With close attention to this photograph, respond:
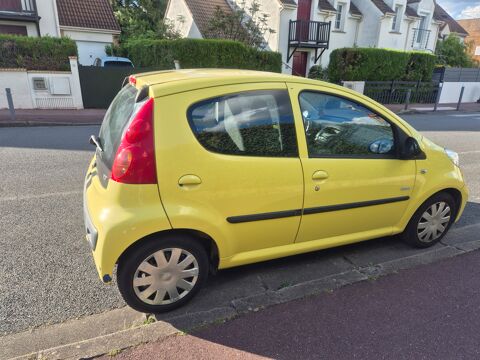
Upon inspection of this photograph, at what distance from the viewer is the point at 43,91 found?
12.8 meters

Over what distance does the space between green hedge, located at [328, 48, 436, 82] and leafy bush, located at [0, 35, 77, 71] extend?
1299 centimetres

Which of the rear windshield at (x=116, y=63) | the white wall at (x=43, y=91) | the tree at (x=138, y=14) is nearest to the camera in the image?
the white wall at (x=43, y=91)

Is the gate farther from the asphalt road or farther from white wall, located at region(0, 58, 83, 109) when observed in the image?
the asphalt road

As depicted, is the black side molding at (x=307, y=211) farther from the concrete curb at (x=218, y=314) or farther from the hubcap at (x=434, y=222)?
the concrete curb at (x=218, y=314)

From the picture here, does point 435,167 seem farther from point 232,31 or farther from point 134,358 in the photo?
point 232,31

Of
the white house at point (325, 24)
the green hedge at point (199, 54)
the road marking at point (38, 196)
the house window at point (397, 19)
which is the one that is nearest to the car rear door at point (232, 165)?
the road marking at point (38, 196)

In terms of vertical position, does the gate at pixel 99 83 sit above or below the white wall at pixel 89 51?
below

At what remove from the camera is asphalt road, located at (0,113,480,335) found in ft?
8.76

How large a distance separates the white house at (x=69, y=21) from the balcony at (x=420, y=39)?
21.9 meters

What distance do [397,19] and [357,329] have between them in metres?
28.2

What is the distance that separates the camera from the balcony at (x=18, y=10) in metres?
16.9

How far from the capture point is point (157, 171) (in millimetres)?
2262

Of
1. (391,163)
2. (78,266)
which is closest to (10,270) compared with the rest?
(78,266)

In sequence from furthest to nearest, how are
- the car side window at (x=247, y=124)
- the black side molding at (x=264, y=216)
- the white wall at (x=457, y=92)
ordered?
1. the white wall at (x=457, y=92)
2. the black side molding at (x=264, y=216)
3. the car side window at (x=247, y=124)
